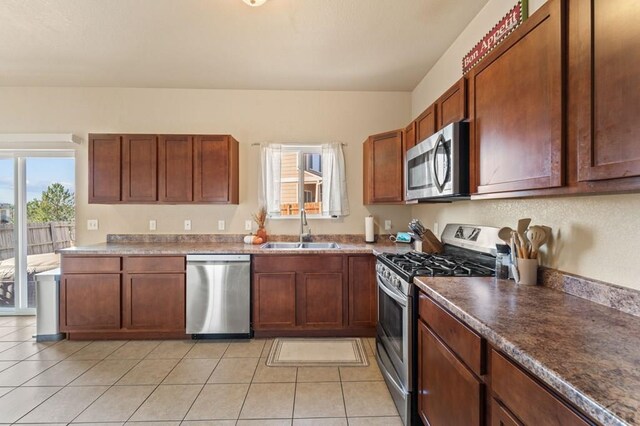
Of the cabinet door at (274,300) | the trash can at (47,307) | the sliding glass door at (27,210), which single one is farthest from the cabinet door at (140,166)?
the cabinet door at (274,300)

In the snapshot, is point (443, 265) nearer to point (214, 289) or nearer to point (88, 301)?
point (214, 289)

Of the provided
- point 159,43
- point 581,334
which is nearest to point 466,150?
point 581,334

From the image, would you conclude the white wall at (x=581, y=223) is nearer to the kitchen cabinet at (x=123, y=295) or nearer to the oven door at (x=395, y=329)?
the oven door at (x=395, y=329)

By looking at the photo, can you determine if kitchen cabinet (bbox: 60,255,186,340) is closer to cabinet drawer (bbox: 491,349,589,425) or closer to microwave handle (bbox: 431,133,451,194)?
microwave handle (bbox: 431,133,451,194)

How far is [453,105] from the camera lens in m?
1.88

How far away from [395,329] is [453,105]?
1.49 m

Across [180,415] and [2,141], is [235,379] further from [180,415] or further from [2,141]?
[2,141]

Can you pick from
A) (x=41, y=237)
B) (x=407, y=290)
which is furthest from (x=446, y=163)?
(x=41, y=237)

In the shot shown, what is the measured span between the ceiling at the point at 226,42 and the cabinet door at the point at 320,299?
210 cm

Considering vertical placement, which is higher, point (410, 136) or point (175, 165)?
point (410, 136)

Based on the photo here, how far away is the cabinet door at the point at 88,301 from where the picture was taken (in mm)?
2895

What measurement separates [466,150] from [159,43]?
2637mm

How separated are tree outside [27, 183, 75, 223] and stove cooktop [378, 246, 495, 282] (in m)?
3.73

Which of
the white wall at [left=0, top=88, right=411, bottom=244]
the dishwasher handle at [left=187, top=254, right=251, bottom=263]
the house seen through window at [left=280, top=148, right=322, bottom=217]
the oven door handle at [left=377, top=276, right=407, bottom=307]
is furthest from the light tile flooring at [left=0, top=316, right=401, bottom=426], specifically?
the house seen through window at [left=280, top=148, right=322, bottom=217]
